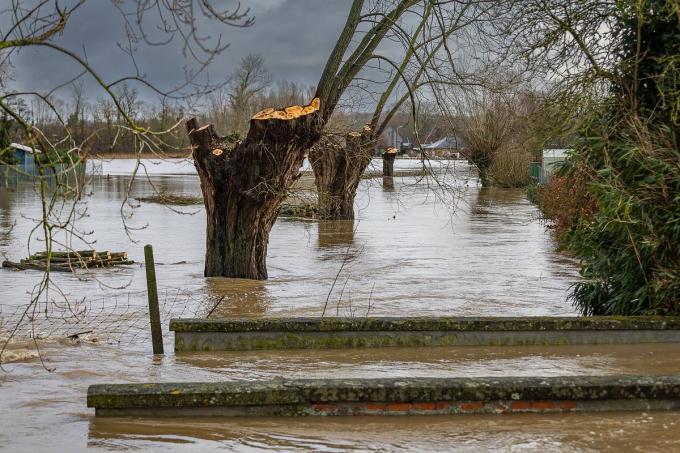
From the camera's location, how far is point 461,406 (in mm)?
7863

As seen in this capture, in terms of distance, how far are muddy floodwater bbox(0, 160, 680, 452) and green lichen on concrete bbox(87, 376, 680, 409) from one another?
0.17m

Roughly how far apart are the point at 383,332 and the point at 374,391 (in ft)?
10.6

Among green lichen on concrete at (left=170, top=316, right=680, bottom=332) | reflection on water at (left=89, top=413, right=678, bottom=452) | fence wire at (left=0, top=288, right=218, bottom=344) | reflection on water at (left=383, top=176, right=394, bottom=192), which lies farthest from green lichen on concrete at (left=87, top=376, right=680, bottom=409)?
reflection on water at (left=383, top=176, right=394, bottom=192)

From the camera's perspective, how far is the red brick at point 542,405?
7918 mm

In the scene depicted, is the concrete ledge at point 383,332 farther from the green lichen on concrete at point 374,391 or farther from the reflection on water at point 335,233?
Result: the reflection on water at point 335,233

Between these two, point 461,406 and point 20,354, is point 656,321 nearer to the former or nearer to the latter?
point 461,406

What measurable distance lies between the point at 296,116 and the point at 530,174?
42.6m

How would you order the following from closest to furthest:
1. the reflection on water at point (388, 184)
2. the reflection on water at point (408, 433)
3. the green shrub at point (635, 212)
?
the reflection on water at point (408, 433) < the green shrub at point (635, 212) < the reflection on water at point (388, 184)

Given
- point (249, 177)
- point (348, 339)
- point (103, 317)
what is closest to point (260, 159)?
point (249, 177)

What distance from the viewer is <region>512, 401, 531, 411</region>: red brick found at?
789cm

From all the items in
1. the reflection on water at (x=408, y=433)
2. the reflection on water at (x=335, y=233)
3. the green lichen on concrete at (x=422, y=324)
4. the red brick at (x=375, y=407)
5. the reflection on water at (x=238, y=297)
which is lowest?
the reflection on water at (x=335, y=233)

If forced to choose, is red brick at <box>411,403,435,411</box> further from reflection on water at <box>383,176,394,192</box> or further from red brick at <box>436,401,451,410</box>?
reflection on water at <box>383,176,394,192</box>

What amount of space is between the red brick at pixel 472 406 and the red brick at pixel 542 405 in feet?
1.47

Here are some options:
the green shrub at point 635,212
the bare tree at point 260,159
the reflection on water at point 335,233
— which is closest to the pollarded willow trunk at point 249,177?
the bare tree at point 260,159
